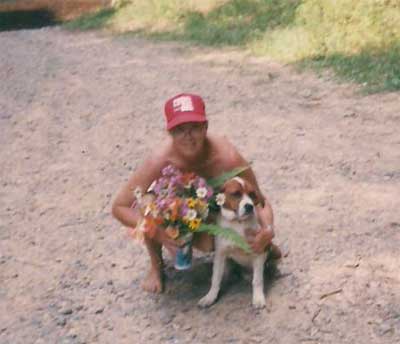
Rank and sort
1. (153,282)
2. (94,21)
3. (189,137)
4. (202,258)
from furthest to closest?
(94,21) < (202,258) < (153,282) < (189,137)

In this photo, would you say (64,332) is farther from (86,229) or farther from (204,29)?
(204,29)

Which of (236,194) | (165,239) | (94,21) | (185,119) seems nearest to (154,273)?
(165,239)

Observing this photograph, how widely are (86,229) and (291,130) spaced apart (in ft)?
8.10

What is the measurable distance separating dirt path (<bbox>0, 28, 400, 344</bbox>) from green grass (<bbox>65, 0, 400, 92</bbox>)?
40cm

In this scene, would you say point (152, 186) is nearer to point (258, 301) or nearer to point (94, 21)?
point (258, 301)

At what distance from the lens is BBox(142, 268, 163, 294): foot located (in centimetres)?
385

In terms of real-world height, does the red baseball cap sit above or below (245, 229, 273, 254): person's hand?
above

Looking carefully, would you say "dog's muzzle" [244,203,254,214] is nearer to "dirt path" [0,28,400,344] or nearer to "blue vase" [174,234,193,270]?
"blue vase" [174,234,193,270]

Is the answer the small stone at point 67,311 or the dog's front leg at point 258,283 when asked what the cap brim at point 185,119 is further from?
the small stone at point 67,311

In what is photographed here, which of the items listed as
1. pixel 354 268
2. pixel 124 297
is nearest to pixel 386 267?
pixel 354 268

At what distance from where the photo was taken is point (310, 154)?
235 inches

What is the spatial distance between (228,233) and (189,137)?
1.52 feet

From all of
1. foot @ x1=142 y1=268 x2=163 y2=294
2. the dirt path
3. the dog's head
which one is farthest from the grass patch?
the dog's head

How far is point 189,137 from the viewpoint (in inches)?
135
